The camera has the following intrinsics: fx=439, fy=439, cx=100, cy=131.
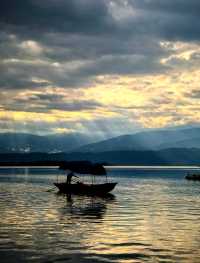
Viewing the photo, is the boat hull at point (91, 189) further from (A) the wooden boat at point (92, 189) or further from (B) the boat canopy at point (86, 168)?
(B) the boat canopy at point (86, 168)

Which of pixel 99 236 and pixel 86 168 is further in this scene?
pixel 86 168

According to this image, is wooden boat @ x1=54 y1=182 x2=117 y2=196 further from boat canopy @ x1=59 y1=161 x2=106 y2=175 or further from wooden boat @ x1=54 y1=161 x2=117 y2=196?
boat canopy @ x1=59 y1=161 x2=106 y2=175

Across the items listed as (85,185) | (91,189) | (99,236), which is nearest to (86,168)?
(85,185)

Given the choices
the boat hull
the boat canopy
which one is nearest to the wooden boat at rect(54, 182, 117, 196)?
the boat hull

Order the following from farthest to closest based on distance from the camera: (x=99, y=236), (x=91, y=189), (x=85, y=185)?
1. (x=85, y=185)
2. (x=91, y=189)
3. (x=99, y=236)

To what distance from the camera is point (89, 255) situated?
3192 centimetres

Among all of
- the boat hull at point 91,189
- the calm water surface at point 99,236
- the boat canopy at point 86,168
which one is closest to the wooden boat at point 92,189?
the boat hull at point 91,189

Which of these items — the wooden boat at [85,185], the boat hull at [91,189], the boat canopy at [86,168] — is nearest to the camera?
the boat hull at [91,189]

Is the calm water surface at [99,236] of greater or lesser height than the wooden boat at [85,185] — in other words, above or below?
below

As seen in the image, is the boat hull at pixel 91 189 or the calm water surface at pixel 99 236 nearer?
the calm water surface at pixel 99 236

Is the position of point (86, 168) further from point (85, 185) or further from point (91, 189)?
point (91, 189)

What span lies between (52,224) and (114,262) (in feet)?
62.5

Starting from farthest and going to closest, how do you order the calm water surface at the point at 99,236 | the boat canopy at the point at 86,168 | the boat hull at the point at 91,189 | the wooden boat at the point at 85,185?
1. the boat canopy at the point at 86,168
2. the wooden boat at the point at 85,185
3. the boat hull at the point at 91,189
4. the calm water surface at the point at 99,236

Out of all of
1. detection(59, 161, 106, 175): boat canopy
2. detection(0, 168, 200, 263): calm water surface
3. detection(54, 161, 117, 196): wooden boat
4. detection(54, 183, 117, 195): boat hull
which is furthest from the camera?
detection(59, 161, 106, 175): boat canopy
